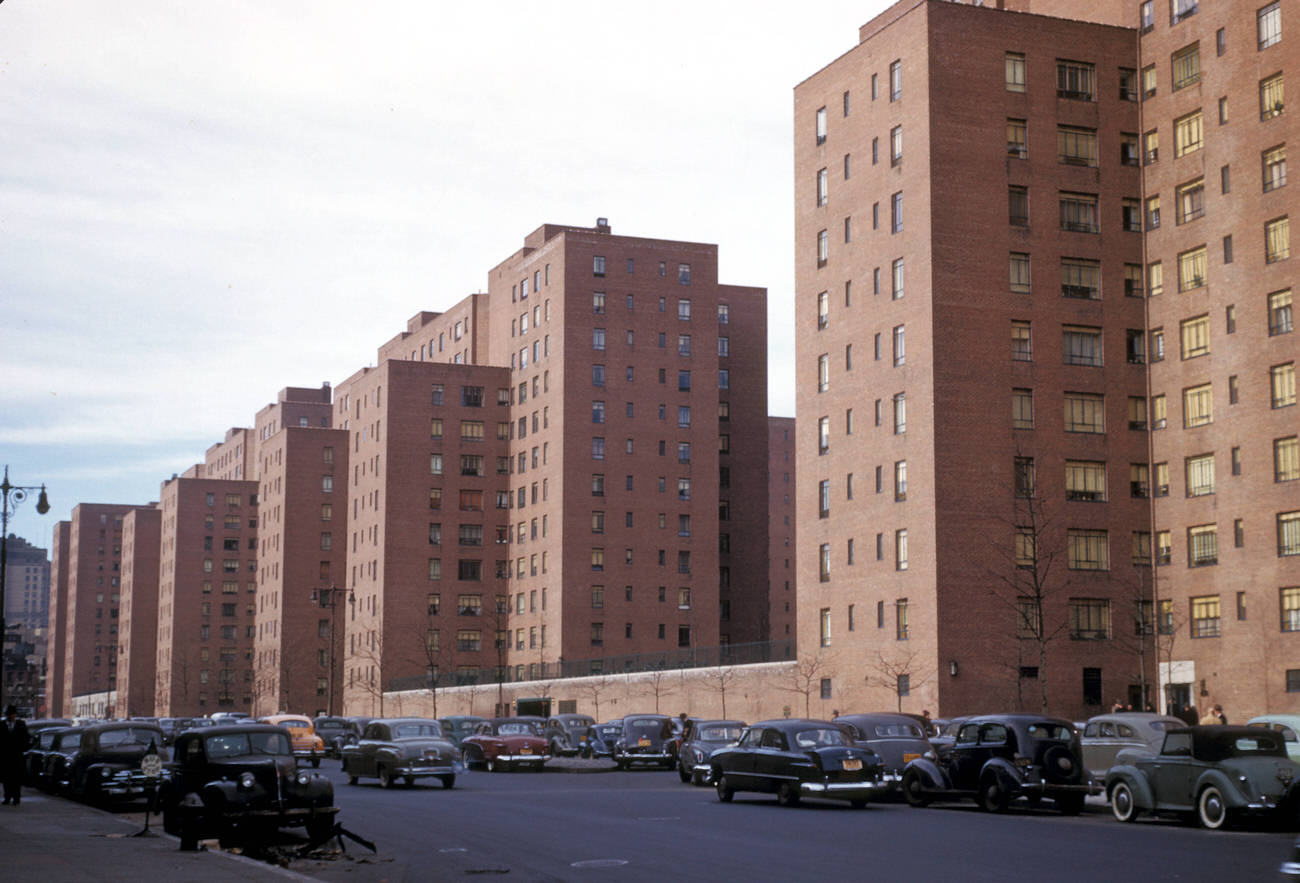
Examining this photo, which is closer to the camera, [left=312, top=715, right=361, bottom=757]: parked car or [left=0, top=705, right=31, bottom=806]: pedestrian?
[left=0, top=705, right=31, bottom=806]: pedestrian

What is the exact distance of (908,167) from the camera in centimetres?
6906

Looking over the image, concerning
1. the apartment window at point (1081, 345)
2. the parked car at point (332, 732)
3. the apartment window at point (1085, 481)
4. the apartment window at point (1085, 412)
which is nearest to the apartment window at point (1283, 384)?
the apartment window at point (1085, 412)

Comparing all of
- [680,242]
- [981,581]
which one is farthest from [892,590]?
[680,242]

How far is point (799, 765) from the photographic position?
30.7m

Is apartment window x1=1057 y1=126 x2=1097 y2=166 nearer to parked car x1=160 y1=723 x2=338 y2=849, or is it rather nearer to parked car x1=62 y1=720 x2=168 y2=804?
parked car x1=62 y1=720 x2=168 y2=804

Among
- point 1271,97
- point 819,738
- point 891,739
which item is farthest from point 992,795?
point 1271,97

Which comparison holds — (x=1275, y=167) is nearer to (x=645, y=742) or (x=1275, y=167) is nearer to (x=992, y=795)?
(x=645, y=742)

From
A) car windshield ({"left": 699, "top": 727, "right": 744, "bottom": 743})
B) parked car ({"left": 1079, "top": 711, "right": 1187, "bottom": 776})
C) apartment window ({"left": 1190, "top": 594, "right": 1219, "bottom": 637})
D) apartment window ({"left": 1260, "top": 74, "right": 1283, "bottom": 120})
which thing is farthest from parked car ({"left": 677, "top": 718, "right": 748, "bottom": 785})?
apartment window ({"left": 1260, "top": 74, "right": 1283, "bottom": 120})

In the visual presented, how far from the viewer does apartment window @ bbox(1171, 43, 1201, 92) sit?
68438 mm

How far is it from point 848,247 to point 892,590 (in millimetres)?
17066

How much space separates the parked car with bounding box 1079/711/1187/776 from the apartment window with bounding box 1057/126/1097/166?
134 ft

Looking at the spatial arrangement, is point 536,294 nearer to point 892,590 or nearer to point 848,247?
point 848,247

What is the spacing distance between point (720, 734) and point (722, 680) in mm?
40633

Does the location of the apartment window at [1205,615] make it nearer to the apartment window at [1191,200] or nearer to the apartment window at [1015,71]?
the apartment window at [1191,200]
